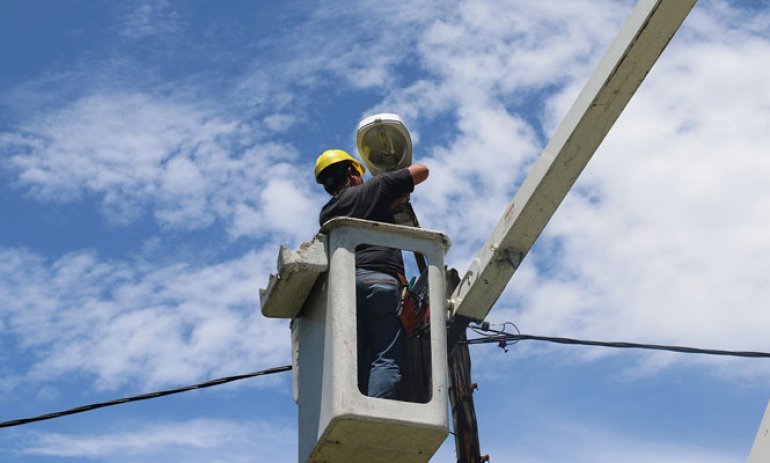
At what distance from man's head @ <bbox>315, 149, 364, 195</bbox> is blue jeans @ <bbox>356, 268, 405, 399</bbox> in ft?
2.70

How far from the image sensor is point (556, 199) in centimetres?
582

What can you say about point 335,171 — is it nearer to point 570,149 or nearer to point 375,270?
point 375,270

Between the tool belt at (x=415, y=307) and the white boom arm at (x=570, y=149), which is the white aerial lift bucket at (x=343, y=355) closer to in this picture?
the tool belt at (x=415, y=307)

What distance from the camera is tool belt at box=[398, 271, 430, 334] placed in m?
5.63

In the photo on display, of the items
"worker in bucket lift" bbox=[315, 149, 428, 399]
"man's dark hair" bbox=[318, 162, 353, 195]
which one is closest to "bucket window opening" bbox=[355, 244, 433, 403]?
"worker in bucket lift" bbox=[315, 149, 428, 399]

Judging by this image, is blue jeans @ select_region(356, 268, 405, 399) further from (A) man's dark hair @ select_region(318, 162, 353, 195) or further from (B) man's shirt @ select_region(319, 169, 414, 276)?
(A) man's dark hair @ select_region(318, 162, 353, 195)

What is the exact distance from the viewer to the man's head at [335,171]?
6359 mm

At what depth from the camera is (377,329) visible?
5.52m

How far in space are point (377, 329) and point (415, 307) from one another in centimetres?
24

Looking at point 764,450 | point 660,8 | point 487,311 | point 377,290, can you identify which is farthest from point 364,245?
point 764,450

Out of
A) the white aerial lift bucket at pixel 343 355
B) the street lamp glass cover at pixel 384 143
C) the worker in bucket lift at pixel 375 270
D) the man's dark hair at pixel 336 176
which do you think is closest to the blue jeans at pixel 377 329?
the worker in bucket lift at pixel 375 270

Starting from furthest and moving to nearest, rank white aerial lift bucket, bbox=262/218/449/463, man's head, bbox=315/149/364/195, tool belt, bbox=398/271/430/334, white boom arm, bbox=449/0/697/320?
man's head, bbox=315/149/364/195, tool belt, bbox=398/271/430/334, white boom arm, bbox=449/0/697/320, white aerial lift bucket, bbox=262/218/449/463

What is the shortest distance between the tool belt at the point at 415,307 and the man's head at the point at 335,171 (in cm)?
88

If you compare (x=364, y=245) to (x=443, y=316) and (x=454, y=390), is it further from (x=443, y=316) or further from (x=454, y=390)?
(x=454, y=390)
